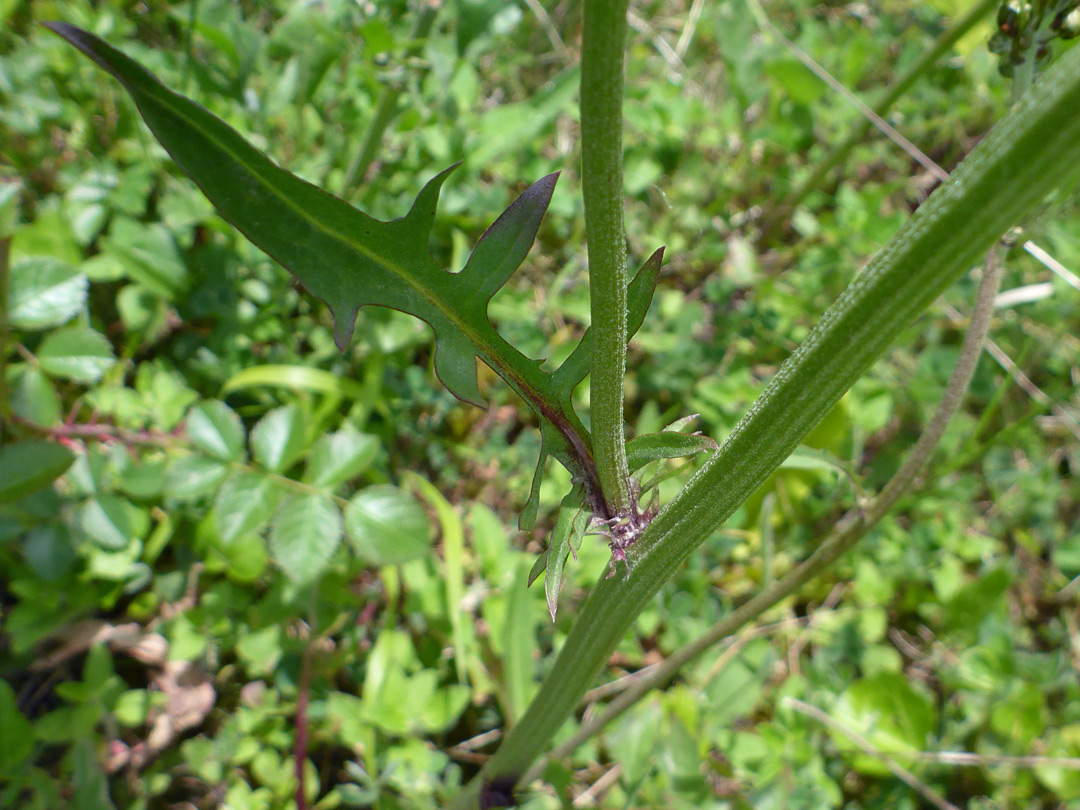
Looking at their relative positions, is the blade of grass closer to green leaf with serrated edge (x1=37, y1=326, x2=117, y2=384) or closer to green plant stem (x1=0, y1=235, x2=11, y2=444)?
green leaf with serrated edge (x1=37, y1=326, x2=117, y2=384)

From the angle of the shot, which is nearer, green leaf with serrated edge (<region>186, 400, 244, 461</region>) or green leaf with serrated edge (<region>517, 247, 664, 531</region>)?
green leaf with serrated edge (<region>517, 247, 664, 531</region>)

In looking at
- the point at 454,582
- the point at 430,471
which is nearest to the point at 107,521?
the point at 454,582

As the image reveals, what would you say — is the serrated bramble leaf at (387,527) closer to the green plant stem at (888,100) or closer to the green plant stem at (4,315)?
the green plant stem at (4,315)

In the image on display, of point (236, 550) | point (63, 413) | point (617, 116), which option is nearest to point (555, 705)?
point (617, 116)

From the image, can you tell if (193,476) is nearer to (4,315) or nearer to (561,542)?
(4,315)

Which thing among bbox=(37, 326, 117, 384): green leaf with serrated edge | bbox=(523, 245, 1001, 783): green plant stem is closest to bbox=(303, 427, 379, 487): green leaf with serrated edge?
bbox=(37, 326, 117, 384): green leaf with serrated edge

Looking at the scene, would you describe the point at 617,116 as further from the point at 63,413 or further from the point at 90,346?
the point at 63,413
